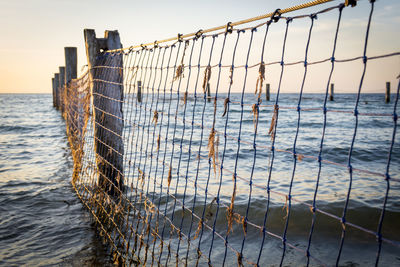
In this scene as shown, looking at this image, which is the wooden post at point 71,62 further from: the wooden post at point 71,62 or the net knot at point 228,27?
the net knot at point 228,27

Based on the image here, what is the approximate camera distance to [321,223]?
3666 mm

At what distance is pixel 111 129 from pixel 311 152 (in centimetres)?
662

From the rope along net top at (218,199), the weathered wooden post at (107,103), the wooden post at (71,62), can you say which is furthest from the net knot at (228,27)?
the wooden post at (71,62)

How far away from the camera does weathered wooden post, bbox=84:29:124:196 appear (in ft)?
11.9

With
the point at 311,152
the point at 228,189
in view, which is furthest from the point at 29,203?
the point at 311,152

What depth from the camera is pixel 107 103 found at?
12.0 ft

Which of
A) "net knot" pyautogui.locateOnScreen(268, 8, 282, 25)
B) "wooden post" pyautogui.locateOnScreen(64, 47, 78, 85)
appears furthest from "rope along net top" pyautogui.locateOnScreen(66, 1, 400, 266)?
"wooden post" pyautogui.locateOnScreen(64, 47, 78, 85)

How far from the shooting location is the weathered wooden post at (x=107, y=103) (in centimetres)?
363

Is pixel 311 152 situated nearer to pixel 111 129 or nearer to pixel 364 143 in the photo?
pixel 364 143

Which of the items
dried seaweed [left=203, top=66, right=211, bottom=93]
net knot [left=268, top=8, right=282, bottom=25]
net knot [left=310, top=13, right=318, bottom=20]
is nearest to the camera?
net knot [left=310, top=13, right=318, bottom=20]

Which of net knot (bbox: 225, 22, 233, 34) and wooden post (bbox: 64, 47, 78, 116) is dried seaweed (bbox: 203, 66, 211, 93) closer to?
net knot (bbox: 225, 22, 233, 34)

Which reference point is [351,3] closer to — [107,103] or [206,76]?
[206,76]

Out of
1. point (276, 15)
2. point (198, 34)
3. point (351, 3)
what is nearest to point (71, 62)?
point (198, 34)

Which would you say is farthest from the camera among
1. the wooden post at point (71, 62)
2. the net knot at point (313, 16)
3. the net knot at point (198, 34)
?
the wooden post at point (71, 62)
